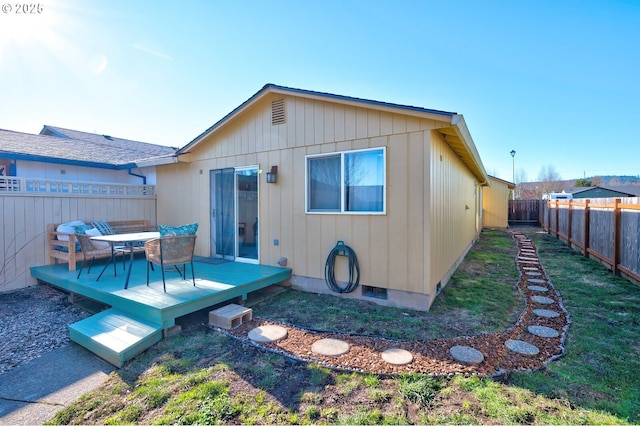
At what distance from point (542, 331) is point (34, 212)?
869 cm

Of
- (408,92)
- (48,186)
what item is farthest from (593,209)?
(48,186)

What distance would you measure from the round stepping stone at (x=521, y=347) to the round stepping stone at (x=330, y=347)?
1.72 metres

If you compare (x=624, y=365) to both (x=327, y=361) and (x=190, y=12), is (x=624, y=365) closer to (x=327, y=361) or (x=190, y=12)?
(x=327, y=361)

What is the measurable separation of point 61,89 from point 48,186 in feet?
8.70

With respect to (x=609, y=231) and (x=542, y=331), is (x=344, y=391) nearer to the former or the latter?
(x=542, y=331)

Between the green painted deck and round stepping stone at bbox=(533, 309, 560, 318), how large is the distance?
3.87m

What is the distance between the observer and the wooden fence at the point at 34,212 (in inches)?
215

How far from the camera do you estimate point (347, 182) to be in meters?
4.76

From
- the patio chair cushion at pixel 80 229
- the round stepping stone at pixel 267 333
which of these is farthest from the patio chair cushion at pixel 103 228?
the round stepping stone at pixel 267 333

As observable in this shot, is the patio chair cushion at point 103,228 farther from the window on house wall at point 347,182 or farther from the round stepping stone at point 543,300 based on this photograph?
the round stepping stone at point 543,300

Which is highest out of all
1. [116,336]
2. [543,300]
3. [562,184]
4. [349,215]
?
[562,184]

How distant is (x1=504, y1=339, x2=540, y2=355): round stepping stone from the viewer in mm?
2994

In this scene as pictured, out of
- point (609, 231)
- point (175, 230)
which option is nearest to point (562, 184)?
point (609, 231)

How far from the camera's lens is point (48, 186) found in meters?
6.11
